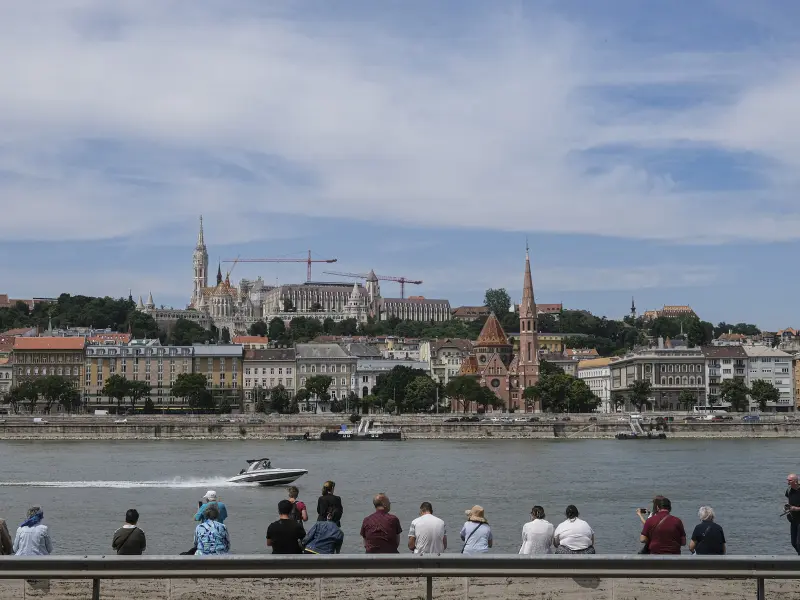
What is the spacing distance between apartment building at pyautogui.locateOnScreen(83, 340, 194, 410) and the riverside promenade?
3257 centimetres

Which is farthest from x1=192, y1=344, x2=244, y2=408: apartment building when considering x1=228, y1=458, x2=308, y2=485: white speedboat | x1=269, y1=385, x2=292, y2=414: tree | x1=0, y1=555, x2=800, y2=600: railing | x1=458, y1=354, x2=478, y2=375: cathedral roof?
x1=0, y1=555, x2=800, y2=600: railing

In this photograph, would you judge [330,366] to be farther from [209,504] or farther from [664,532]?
[664,532]

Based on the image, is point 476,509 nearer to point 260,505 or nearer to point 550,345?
point 260,505

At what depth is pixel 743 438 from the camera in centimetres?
8612

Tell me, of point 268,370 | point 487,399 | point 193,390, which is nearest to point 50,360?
point 193,390

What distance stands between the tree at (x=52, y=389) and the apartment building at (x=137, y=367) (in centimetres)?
662

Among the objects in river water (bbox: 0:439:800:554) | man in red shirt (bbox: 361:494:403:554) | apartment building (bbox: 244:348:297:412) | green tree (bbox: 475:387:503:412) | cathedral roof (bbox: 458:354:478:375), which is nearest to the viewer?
man in red shirt (bbox: 361:494:403:554)

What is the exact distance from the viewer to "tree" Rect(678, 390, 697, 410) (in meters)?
120

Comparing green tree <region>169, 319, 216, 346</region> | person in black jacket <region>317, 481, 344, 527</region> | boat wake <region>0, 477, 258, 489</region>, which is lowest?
boat wake <region>0, 477, 258, 489</region>

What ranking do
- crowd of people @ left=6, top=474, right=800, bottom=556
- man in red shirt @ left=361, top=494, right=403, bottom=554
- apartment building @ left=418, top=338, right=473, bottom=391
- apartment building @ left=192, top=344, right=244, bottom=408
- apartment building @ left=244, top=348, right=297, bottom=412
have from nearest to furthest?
crowd of people @ left=6, top=474, right=800, bottom=556 → man in red shirt @ left=361, top=494, right=403, bottom=554 → apartment building @ left=192, top=344, right=244, bottom=408 → apartment building @ left=244, top=348, right=297, bottom=412 → apartment building @ left=418, top=338, right=473, bottom=391

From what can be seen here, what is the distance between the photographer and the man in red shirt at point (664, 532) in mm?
11336

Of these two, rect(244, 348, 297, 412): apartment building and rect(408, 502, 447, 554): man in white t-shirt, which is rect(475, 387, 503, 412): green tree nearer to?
rect(244, 348, 297, 412): apartment building

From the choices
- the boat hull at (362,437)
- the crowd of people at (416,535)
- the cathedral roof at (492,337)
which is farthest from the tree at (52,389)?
the crowd of people at (416,535)

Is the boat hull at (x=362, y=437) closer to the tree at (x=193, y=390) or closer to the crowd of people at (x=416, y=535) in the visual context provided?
the tree at (x=193, y=390)
